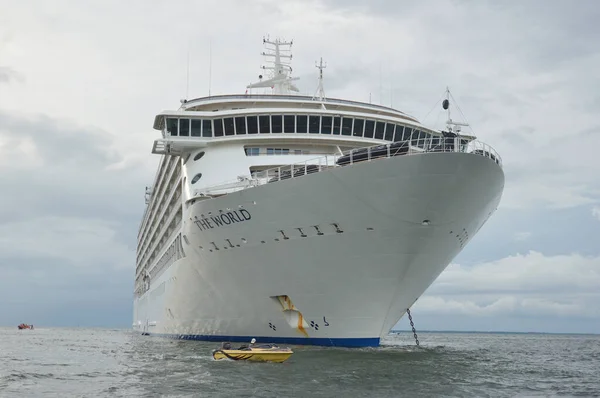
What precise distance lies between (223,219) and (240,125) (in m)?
5.18

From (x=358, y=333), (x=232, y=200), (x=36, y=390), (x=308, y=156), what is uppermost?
(x=308, y=156)

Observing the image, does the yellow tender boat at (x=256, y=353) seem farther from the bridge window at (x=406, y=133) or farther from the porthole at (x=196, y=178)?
the bridge window at (x=406, y=133)

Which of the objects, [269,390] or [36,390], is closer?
[269,390]

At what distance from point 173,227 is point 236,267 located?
13.2m

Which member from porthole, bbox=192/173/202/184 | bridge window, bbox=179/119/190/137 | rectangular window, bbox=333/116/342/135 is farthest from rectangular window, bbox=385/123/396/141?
bridge window, bbox=179/119/190/137

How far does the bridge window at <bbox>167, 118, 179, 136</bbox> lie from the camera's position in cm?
2781

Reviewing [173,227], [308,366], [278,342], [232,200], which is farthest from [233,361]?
[173,227]

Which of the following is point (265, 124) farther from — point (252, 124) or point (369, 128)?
point (369, 128)

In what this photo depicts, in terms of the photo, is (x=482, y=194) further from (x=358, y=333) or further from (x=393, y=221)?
(x=358, y=333)

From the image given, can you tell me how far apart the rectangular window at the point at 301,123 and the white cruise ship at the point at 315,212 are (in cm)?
4

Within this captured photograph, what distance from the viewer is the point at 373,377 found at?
62.0ft

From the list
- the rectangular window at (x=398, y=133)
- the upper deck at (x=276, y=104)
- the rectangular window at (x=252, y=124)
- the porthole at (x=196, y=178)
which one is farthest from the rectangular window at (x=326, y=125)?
the porthole at (x=196, y=178)

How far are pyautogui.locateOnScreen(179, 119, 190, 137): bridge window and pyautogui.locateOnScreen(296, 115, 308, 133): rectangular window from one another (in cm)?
478

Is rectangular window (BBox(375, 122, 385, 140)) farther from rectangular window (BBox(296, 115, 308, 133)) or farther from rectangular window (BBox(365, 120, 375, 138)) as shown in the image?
rectangular window (BBox(296, 115, 308, 133))
